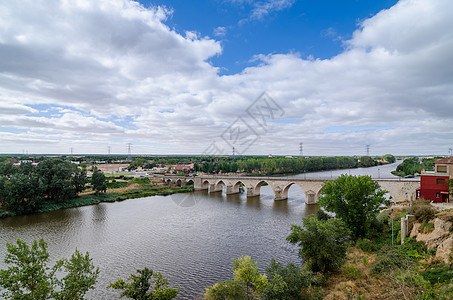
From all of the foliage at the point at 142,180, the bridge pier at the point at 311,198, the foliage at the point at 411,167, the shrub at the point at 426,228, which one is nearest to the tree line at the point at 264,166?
the foliage at the point at 142,180

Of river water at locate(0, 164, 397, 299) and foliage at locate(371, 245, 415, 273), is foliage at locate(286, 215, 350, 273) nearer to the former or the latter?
foliage at locate(371, 245, 415, 273)

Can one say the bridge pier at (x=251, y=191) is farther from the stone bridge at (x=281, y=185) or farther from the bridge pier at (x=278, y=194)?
the bridge pier at (x=278, y=194)

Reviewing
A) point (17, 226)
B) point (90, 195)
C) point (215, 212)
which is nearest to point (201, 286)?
point (215, 212)

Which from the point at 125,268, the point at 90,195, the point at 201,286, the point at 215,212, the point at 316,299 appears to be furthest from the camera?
the point at 90,195

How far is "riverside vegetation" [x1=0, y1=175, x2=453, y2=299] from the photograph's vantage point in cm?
1031

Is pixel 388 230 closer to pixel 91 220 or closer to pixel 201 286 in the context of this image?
pixel 201 286

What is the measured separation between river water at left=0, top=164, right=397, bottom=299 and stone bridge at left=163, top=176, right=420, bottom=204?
3.05 metres

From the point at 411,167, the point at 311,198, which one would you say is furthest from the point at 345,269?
the point at 411,167

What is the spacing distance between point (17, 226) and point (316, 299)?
102ft

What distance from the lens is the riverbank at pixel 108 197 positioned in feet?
113

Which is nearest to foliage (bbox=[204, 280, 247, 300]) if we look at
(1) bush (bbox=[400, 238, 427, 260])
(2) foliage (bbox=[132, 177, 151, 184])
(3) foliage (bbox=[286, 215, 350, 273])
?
(3) foliage (bbox=[286, 215, 350, 273])

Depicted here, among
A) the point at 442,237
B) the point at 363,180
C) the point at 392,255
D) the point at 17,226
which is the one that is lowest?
the point at 17,226

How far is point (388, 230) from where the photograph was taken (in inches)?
766

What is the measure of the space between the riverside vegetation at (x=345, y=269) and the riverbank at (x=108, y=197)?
79.8 ft
